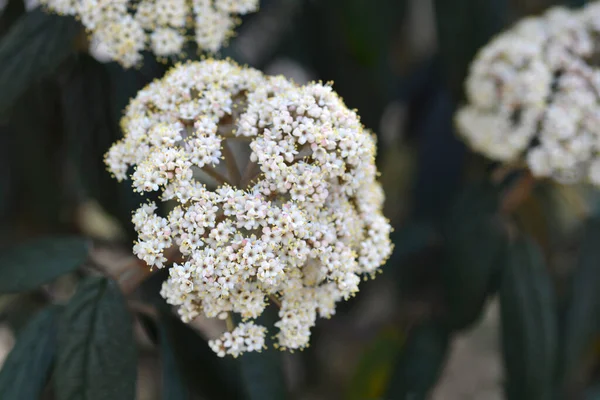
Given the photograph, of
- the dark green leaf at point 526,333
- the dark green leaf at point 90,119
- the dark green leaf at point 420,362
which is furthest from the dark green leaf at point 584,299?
the dark green leaf at point 90,119

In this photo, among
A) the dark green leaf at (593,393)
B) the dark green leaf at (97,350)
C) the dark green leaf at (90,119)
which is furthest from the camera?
the dark green leaf at (593,393)

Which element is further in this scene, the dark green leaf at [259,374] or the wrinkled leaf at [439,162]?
the wrinkled leaf at [439,162]

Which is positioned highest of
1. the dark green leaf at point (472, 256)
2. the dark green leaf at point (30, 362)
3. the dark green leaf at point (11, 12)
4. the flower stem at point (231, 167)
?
the dark green leaf at point (11, 12)

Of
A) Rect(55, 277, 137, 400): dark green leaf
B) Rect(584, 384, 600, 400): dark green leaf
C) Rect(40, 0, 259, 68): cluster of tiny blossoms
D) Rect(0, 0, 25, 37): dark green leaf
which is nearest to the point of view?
Rect(55, 277, 137, 400): dark green leaf

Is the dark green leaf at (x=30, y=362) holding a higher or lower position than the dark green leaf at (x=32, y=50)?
lower

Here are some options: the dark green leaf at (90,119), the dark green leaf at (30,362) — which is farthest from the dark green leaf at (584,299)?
the dark green leaf at (30,362)

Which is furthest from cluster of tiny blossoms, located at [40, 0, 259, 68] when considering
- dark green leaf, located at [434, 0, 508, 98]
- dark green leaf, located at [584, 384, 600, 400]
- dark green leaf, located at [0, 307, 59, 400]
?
dark green leaf, located at [584, 384, 600, 400]

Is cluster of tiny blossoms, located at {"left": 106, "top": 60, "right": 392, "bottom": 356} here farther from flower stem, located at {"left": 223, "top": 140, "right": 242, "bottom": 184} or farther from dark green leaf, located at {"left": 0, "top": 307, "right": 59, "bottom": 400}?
dark green leaf, located at {"left": 0, "top": 307, "right": 59, "bottom": 400}

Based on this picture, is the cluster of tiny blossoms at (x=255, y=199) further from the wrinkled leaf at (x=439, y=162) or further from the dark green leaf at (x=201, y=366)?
the wrinkled leaf at (x=439, y=162)

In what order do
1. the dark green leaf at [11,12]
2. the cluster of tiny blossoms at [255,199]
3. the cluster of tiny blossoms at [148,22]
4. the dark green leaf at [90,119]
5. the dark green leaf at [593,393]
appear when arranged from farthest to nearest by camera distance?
the dark green leaf at [593,393] < the dark green leaf at [11,12] < the dark green leaf at [90,119] < the cluster of tiny blossoms at [148,22] < the cluster of tiny blossoms at [255,199]
